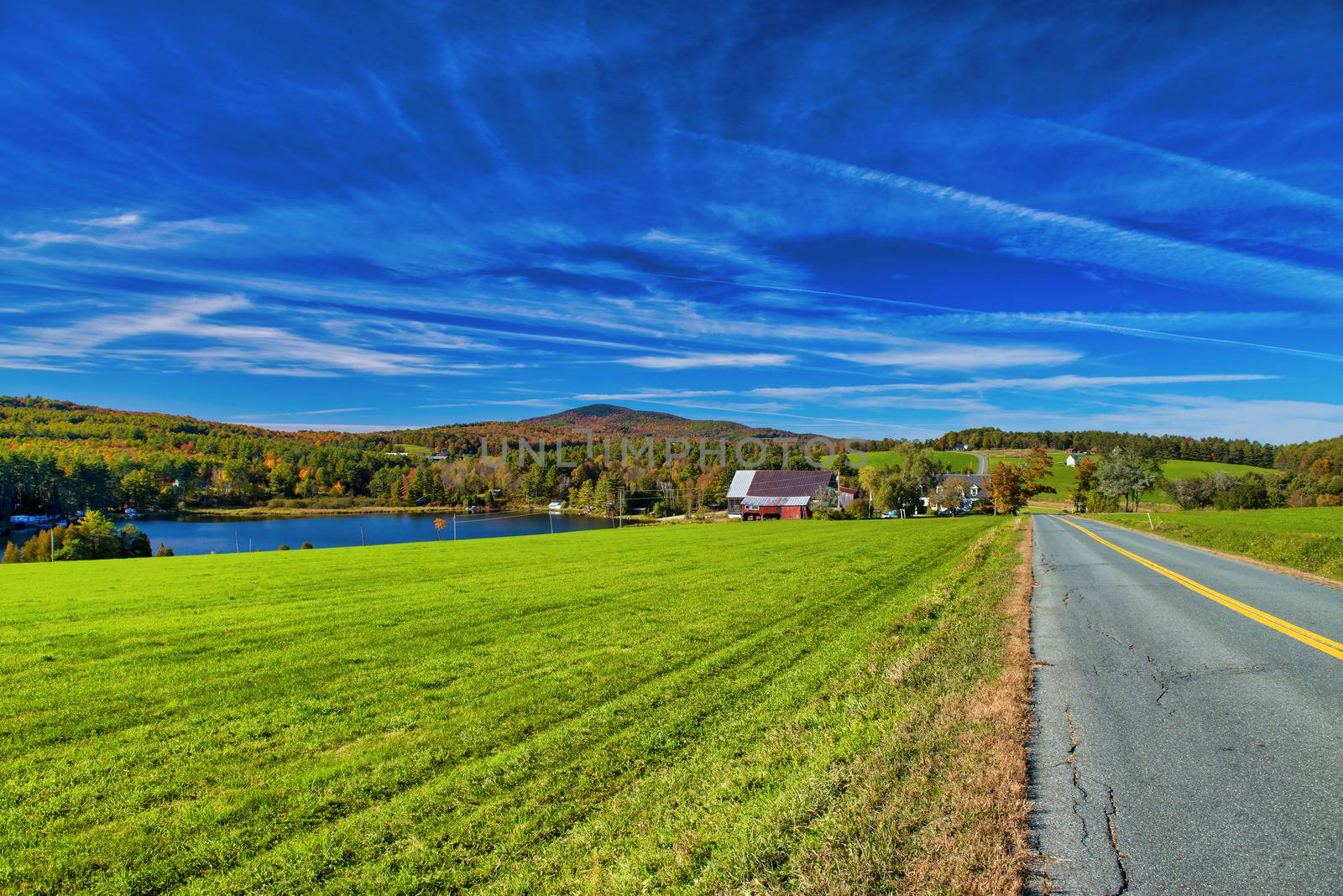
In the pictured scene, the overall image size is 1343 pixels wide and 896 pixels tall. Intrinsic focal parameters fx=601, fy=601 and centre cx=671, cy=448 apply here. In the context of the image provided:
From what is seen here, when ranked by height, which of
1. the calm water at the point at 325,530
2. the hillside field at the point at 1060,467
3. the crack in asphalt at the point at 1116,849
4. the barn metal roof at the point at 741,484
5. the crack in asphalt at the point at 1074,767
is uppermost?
the hillside field at the point at 1060,467

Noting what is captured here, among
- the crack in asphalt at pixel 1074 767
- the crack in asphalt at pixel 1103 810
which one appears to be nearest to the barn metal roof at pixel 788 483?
the crack in asphalt at pixel 1074 767

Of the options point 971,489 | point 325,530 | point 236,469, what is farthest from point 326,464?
point 971,489

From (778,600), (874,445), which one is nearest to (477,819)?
(778,600)

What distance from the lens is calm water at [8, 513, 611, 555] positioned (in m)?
71.1

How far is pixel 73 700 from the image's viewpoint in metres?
7.10

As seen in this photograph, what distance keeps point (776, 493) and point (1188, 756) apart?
89978 millimetres

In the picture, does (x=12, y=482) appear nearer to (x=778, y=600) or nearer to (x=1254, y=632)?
(x=778, y=600)

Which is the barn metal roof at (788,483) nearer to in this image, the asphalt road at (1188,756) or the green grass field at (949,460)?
the green grass field at (949,460)

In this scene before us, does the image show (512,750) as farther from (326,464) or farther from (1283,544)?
(326,464)

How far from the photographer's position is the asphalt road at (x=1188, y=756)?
11.6ft

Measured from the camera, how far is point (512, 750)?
5652 millimetres

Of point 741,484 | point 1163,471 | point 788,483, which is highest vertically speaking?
point 1163,471

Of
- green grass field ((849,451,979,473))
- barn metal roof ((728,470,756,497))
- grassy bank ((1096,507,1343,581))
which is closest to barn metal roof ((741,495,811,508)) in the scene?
barn metal roof ((728,470,756,497))

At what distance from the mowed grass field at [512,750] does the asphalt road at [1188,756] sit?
1.46 ft
